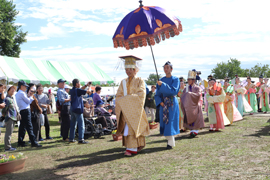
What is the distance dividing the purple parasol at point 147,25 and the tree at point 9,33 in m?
22.9

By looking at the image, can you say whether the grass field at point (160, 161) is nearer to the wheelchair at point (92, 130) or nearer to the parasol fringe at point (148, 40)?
the wheelchair at point (92, 130)

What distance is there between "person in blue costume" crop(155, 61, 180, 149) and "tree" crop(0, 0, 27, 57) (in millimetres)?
23152

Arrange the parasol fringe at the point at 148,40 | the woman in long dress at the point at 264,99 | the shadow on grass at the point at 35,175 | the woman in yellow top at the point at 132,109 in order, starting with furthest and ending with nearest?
the woman in long dress at the point at 264,99, the parasol fringe at the point at 148,40, the woman in yellow top at the point at 132,109, the shadow on grass at the point at 35,175

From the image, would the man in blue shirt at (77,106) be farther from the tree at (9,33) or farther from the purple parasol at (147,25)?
the tree at (9,33)

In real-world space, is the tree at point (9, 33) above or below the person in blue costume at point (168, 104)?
above

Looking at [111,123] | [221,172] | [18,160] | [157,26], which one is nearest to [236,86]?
[111,123]

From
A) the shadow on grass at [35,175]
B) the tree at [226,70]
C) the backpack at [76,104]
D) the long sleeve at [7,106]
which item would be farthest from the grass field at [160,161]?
the tree at [226,70]

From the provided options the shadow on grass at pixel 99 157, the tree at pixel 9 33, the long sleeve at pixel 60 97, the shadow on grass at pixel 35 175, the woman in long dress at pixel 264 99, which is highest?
the tree at pixel 9 33

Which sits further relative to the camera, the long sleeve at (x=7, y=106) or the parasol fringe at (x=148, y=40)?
the long sleeve at (x=7, y=106)

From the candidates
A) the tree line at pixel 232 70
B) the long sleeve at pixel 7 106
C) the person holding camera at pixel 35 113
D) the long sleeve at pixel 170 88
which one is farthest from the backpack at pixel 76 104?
the tree line at pixel 232 70

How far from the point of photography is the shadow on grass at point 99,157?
562 centimetres

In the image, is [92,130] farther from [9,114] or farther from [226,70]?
[226,70]

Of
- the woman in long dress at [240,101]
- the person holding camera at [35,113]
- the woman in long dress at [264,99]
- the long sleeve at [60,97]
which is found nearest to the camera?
the person holding camera at [35,113]

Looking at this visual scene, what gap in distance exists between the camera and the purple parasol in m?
5.95
